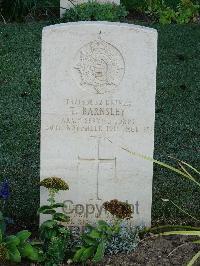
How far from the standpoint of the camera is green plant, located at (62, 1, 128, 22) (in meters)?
9.95

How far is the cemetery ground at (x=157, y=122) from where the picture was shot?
204 inches

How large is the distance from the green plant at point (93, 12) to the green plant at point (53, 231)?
583cm

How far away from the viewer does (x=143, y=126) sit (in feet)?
14.9

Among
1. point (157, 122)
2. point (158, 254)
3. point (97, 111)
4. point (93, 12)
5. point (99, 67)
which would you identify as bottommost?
point (158, 254)

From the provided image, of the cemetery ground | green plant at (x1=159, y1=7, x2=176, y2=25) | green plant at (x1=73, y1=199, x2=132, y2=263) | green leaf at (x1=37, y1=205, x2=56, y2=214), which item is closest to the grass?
the cemetery ground

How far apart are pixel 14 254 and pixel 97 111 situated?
3.29 feet

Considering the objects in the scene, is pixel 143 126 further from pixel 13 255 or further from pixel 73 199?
pixel 13 255

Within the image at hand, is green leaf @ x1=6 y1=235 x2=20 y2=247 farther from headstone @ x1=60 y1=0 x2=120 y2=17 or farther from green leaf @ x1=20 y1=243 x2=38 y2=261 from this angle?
headstone @ x1=60 y1=0 x2=120 y2=17

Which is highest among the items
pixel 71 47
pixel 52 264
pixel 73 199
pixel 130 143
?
pixel 71 47

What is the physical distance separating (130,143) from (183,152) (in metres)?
1.76

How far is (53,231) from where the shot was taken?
430 centimetres

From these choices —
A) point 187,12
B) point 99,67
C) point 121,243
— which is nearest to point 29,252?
point 121,243

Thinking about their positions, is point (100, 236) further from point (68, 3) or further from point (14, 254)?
point (68, 3)

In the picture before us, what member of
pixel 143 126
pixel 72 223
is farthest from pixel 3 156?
pixel 143 126
